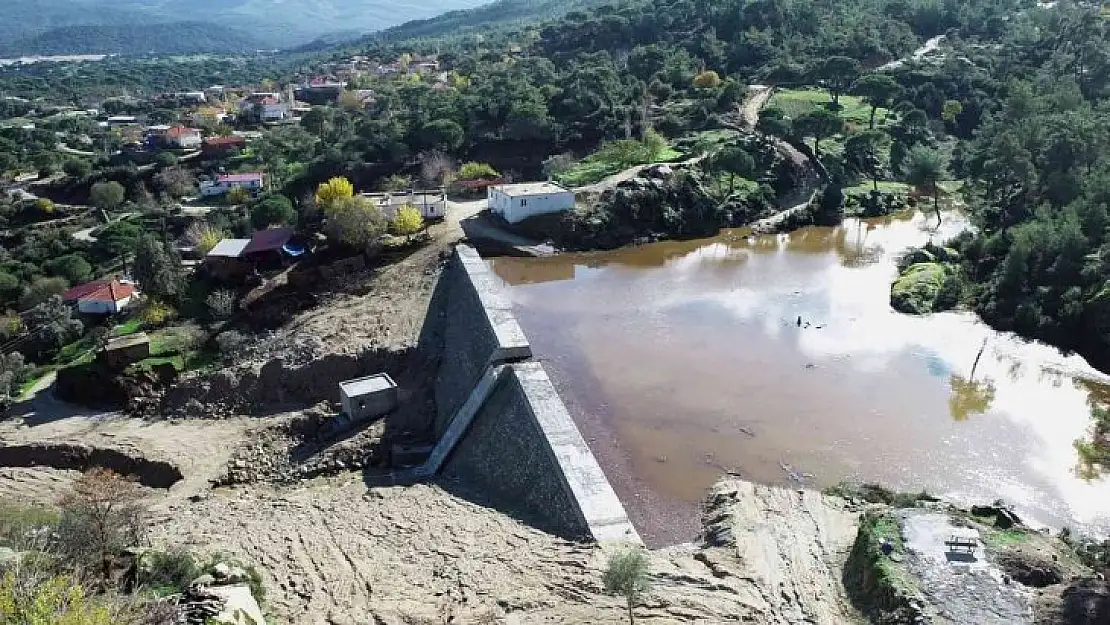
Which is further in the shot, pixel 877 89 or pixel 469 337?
pixel 877 89

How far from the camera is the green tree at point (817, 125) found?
45.6 metres

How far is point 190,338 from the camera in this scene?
25.7 metres

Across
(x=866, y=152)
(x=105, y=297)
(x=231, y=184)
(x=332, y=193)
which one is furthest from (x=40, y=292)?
(x=866, y=152)

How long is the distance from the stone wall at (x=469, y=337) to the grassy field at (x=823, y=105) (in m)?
30.1

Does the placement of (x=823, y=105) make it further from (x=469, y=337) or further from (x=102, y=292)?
(x=102, y=292)

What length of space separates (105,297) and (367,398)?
43.1 ft

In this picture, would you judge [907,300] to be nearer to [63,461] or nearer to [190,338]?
[190,338]

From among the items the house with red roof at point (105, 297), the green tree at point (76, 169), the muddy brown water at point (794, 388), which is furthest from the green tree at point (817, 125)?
the green tree at point (76, 169)

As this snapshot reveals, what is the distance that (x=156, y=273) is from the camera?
1085 inches

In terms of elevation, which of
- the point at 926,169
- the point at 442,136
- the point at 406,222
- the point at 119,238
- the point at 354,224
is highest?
the point at 442,136

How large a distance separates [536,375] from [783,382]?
796 cm

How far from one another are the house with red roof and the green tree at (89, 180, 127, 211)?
897 inches

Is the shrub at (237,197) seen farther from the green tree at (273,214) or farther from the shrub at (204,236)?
the green tree at (273,214)

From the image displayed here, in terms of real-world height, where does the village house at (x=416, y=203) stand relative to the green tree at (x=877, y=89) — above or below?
below
